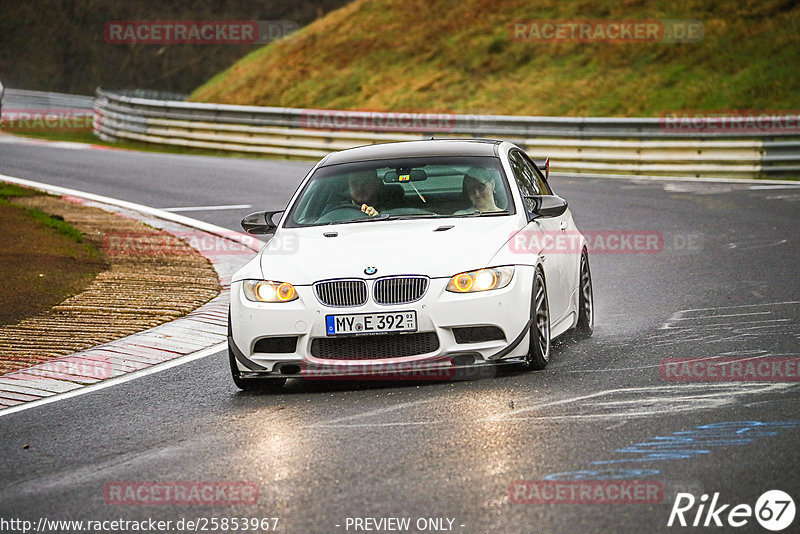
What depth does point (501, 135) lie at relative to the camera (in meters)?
25.7

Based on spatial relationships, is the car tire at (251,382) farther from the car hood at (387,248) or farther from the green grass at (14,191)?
the green grass at (14,191)

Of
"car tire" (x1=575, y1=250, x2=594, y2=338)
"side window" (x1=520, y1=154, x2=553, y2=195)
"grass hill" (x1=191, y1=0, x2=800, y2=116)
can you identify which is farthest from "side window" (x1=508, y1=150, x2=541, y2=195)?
"grass hill" (x1=191, y1=0, x2=800, y2=116)

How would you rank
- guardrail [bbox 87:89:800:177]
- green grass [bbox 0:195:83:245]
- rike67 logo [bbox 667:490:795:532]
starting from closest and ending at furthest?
rike67 logo [bbox 667:490:795:532], green grass [bbox 0:195:83:245], guardrail [bbox 87:89:800:177]

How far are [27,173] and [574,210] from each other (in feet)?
35.2

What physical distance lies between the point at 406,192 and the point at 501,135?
16997mm

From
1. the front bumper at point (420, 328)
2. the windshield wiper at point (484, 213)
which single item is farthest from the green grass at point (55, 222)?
the front bumper at point (420, 328)

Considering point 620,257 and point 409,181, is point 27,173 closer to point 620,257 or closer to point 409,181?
point 620,257

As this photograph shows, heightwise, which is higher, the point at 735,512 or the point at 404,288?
the point at 404,288

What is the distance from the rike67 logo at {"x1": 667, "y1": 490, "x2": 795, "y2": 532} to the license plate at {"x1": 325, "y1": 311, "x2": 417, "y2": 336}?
8.62 feet

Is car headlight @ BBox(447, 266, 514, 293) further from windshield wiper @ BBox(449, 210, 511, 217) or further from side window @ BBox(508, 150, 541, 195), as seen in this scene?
side window @ BBox(508, 150, 541, 195)

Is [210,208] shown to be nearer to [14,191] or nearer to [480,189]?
[14,191]

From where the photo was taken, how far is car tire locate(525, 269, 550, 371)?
25.7 ft

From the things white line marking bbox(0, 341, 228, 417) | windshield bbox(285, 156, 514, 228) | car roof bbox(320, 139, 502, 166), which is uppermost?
car roof bbox(320, 139, 502, 166)

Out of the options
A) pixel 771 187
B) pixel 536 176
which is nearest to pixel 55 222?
pixel 536 176
